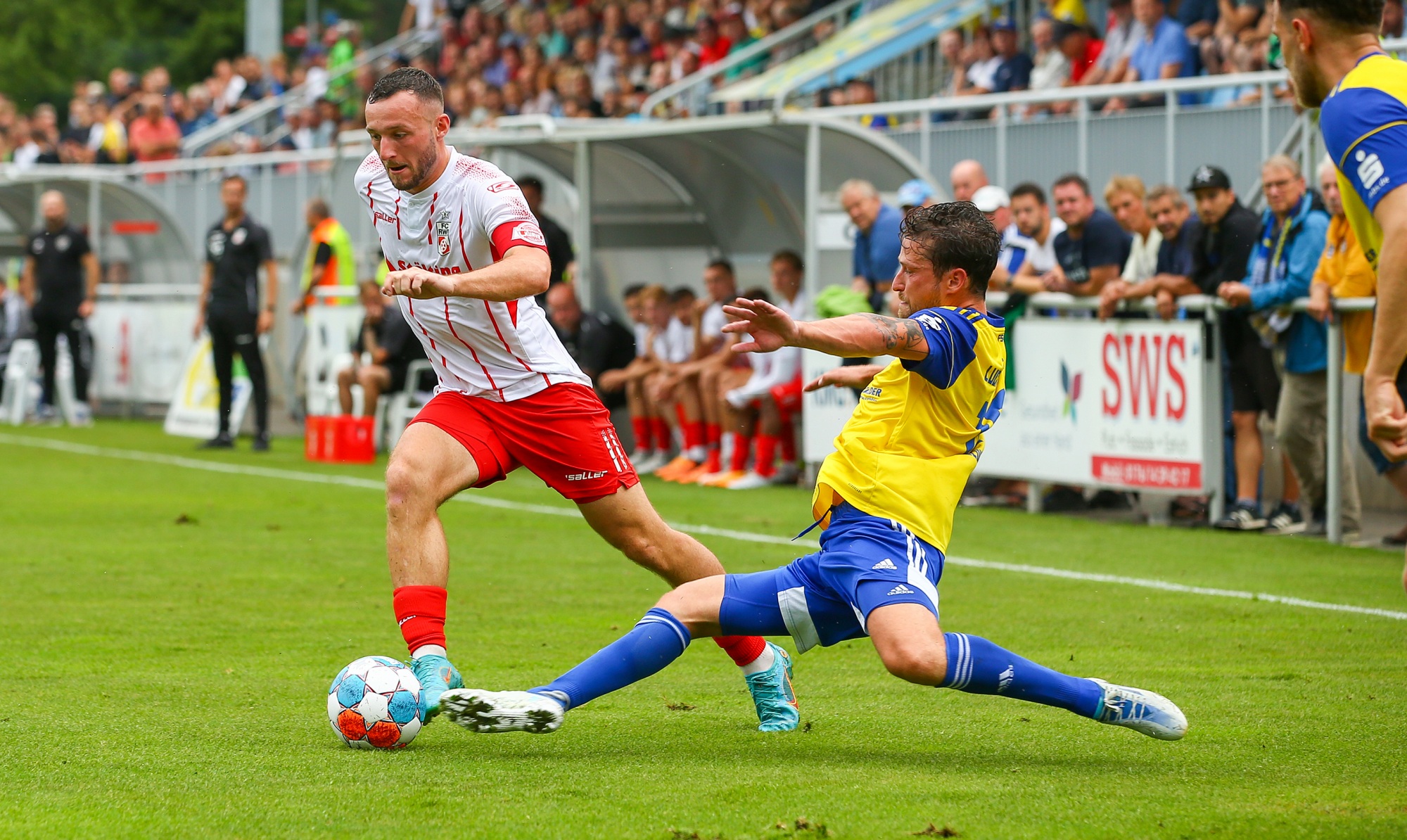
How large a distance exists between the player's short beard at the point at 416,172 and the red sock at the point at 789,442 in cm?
873

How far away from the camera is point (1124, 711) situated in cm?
473

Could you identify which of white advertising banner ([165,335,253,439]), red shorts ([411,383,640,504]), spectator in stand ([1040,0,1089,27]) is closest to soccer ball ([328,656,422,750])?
red shorts ([411,383,640,504])

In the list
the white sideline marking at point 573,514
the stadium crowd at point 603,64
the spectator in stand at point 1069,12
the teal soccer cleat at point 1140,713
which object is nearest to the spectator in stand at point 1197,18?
the stadium crowd at point 603,64

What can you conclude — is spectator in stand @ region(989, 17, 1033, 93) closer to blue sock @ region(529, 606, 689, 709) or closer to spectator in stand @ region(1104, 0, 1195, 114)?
spectator in stand @ region(1104, 0, 1195, 114)

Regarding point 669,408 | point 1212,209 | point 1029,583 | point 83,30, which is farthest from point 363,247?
Result: point 83,30

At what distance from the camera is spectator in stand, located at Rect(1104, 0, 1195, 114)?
14.2 meters

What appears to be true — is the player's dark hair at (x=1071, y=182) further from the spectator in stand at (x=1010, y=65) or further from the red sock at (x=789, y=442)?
the spectator in stand at (x=1010, y=65)

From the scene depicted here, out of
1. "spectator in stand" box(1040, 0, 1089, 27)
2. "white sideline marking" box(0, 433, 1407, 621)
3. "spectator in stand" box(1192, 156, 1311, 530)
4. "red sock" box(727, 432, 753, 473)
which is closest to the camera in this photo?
"white sideline marking" box(0, 433, 1407, 621)

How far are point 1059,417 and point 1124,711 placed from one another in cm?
688

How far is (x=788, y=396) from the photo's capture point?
44.2 feet

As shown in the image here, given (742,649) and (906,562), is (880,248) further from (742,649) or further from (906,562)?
(906,562)

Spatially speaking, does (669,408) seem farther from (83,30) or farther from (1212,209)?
(83,30)

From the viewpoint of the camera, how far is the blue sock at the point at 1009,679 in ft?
15.2

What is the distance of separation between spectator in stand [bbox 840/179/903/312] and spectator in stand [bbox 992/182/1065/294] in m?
0.86
